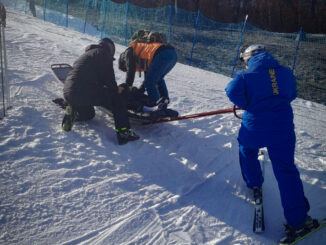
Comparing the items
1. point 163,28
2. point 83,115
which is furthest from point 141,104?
point 163,28

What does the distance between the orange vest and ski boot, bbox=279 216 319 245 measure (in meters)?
3.01

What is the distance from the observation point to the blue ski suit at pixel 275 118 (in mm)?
2512

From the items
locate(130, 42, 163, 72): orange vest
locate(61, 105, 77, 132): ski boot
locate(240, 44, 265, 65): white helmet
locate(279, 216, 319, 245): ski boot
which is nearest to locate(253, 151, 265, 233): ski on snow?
locate(279, 216, 319, 245): ski boot

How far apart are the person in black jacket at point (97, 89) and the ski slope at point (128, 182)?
0.78ft

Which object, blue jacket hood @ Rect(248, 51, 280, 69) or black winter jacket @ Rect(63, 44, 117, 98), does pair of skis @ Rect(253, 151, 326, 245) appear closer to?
blue jacket hood @ Rect(248, 51, 280, 69)

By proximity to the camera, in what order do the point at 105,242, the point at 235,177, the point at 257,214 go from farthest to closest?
→ the point at 235,177 < the point at 257,214 < the point at 105,242

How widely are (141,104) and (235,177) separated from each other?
6.52 feet

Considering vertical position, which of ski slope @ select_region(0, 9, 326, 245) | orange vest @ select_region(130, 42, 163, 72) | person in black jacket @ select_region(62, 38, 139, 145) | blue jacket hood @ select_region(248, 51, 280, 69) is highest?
blue jacket hood @ select_region(248, 51, 280, 69)

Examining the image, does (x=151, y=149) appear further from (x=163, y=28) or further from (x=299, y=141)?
(x=163, y=28)

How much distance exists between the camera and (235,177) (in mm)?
3424

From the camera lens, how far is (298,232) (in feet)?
8.10

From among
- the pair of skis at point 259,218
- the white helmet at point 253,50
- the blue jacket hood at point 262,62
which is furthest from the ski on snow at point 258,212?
the white helmet at point 253,50

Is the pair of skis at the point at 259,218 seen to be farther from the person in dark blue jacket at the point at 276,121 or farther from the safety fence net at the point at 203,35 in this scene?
the safety fence net at the point at 203,35

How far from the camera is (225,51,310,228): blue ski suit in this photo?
2512 mm
